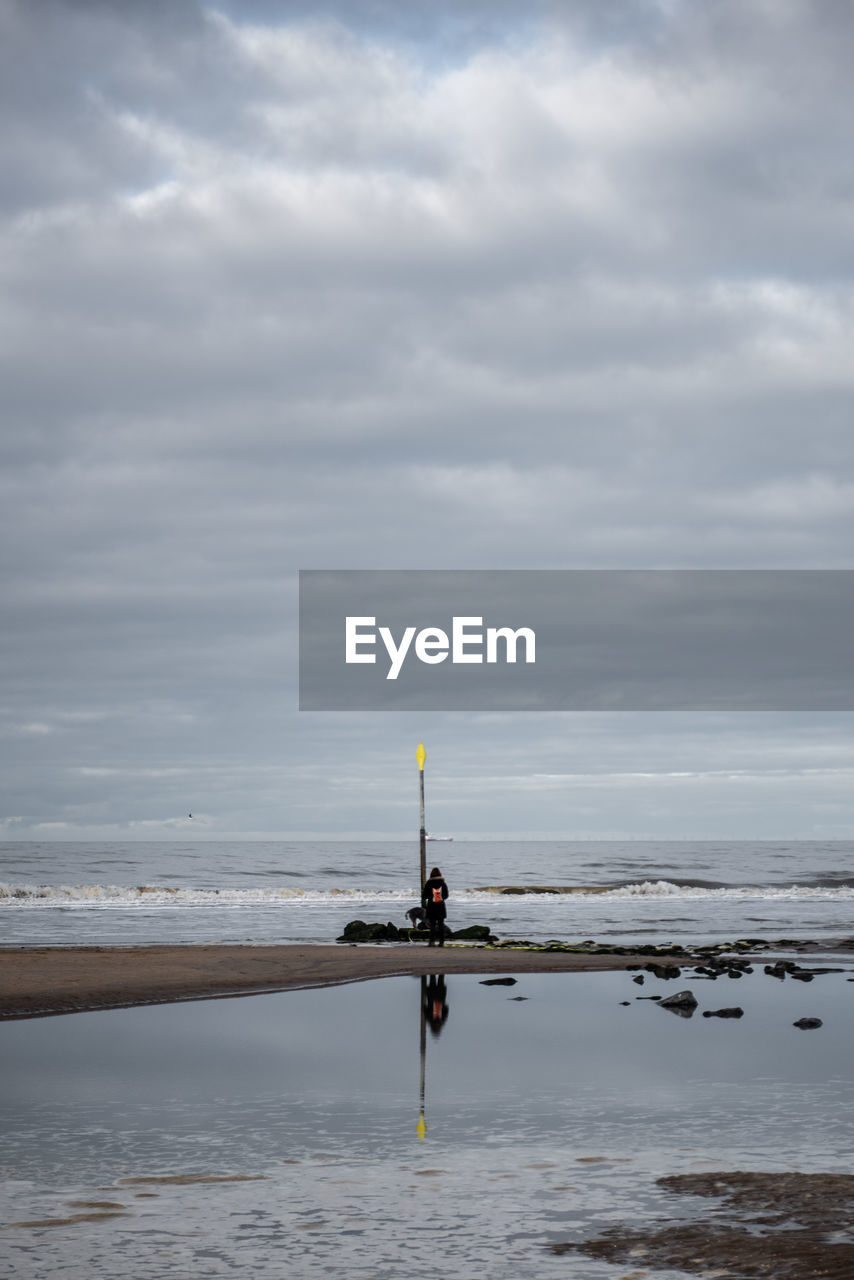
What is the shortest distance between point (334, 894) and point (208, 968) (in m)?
47.4

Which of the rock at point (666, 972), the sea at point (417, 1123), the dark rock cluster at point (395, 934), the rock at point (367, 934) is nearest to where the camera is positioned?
the sea at point (417, 1123)

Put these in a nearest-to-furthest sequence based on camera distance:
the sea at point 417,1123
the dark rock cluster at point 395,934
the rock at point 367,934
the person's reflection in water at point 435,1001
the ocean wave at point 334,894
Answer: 1. the sea at point 417,1123
2. the person's reflection in water at point 435,1001
3. the dark rock cluster at point 395,934
4. the rock at point 367,934
5. the ocean wave at point 334,894

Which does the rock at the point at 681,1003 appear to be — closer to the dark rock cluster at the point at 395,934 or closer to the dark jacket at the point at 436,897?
the dark jacket at the point at 436,897

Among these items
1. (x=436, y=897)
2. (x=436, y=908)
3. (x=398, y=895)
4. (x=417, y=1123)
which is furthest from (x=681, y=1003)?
(x=398, y=895)

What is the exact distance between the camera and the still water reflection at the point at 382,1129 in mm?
7461

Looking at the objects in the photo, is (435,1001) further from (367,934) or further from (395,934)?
(395,934)

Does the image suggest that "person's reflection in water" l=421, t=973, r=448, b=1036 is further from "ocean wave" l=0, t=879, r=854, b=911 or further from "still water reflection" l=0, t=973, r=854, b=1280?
"ocean wave" l=0, t=879, r=854, b=911

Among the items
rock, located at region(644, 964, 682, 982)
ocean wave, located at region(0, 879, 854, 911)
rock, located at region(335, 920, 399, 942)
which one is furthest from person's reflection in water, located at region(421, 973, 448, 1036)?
ocean wave, located at region(0, 879, 854, 911)

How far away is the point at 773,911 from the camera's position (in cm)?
5153

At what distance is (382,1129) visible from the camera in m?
10.7

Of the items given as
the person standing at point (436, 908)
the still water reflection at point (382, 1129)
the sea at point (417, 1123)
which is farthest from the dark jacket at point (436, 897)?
the still water reflection at point (382, 1129)

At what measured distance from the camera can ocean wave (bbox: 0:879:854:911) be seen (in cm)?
6018

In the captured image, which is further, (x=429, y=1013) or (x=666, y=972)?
(x=666, y=972)

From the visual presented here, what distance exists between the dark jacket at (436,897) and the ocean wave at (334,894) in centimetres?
2370
